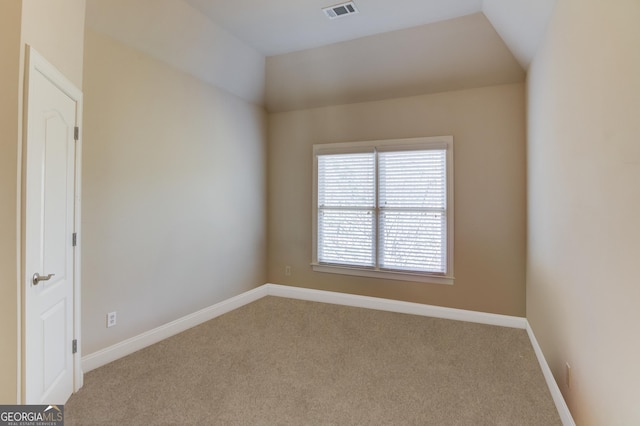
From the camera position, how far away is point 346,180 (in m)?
4.46

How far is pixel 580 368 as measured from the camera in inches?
70.6

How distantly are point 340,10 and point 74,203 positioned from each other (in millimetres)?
2924

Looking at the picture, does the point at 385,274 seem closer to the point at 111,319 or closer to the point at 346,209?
the point at 346,209

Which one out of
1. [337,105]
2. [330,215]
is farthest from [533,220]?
[337,105]

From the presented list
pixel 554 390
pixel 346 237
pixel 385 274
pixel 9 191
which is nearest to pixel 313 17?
pixel 346 237

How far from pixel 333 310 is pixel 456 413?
7.23ft

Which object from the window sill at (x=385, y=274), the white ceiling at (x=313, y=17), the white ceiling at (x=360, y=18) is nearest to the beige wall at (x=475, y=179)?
the window sill at (x=385, y=274)

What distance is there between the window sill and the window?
0.01 m

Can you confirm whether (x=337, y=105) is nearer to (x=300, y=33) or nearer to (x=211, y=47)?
(x=300, y=33)

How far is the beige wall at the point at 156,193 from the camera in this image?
2654mm

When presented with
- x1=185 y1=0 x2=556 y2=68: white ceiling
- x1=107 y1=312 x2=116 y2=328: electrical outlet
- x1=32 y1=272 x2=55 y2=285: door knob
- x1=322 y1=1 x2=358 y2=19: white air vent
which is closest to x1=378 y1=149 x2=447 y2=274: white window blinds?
x1=185 y1=0 x2=556 y2=68: white ceiling

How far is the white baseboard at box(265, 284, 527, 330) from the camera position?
363 centimetres

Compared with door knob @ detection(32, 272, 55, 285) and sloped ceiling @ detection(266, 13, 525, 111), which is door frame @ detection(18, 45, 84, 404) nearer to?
door knob @ detection(32, 272, 55, 285)

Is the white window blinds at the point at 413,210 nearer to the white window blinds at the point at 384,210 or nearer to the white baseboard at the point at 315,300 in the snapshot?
the white window blinds at the point at 384,210
